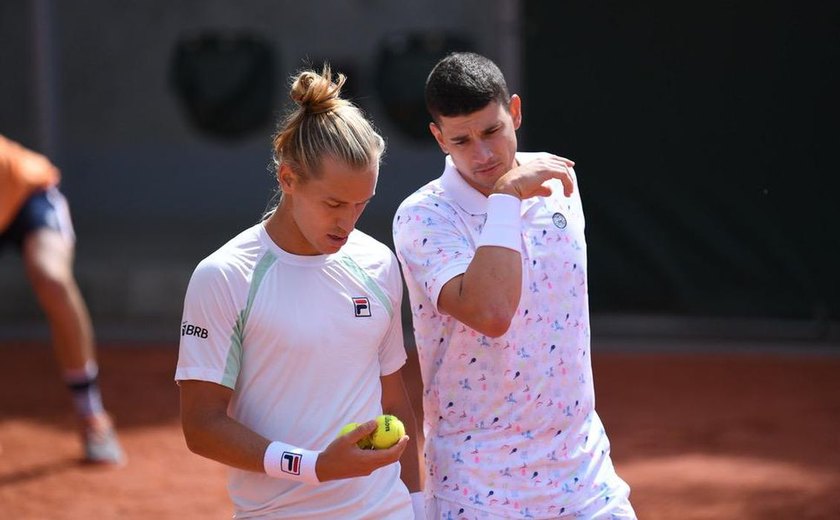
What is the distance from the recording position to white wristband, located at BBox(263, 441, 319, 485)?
250 cm

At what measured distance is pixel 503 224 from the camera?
2.75m

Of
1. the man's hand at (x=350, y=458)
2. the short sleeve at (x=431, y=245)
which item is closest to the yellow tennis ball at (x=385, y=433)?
the man's hand at (x=350, y=458)

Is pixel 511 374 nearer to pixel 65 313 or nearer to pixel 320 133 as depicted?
pixel 320 133

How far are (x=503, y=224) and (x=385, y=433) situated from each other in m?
0.54

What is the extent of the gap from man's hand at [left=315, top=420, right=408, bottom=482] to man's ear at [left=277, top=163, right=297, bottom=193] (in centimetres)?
54

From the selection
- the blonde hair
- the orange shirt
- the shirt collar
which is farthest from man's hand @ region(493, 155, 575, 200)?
the orange shirt

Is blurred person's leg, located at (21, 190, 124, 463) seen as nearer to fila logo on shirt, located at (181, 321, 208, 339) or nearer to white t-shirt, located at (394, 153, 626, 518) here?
white t-shirt, located at (394, 153, 626, 518)

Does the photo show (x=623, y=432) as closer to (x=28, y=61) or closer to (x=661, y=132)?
(x=661, y=132)

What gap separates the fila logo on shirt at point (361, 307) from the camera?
2.71 meters

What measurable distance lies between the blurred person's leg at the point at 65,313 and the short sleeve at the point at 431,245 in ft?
11.9

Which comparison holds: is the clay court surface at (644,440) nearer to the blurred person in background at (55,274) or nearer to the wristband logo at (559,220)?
the blurred person in background at (55,274)

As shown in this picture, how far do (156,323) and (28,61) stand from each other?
17.8 feet

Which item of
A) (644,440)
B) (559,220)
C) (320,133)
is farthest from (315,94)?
(644,440)

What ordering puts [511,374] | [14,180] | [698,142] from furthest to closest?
[698,142], [14,180], [511,374]
